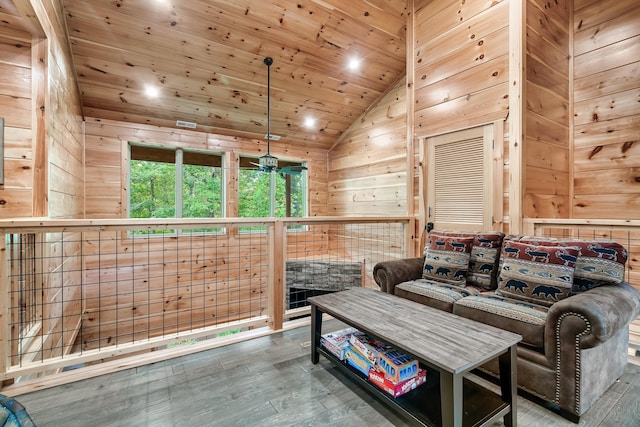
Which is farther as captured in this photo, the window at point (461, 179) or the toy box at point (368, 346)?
the window at point (461, 179)

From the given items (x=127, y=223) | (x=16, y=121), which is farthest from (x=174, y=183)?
(x=127, y=223)

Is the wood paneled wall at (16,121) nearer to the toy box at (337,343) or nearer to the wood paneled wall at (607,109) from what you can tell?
the toy box at (337,343)

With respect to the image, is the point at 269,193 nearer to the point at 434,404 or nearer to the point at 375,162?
the point at 375,162

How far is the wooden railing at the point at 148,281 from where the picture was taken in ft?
6.69

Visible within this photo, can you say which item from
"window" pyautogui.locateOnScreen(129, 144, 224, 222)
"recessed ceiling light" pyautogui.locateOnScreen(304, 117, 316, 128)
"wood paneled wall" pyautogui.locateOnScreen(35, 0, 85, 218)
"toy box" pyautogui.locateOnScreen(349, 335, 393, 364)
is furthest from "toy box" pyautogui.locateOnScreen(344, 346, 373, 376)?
"recessed ceiling light" pyautogui.locateOnScreen(304, 117, 316, 128)

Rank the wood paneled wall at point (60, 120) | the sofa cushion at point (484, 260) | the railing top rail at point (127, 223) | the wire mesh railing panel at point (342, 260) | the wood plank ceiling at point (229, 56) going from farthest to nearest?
the wire mesh railing panel at point (342, 260) < the wood plank ceiling at point (229, 56) < the sofa cushion at point (484, 260) < the wood paneled wall at point (60, 120) < the railing top rail at point (127, 223)

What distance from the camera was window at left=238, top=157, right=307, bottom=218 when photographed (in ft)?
18.2

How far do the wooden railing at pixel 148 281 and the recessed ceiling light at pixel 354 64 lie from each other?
7.67ft

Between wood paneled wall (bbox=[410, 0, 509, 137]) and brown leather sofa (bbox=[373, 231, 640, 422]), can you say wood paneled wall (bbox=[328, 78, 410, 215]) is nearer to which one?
wood paneled wall (bbox=[410, 0, 509, 137])

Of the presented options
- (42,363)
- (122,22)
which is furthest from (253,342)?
(122,22)

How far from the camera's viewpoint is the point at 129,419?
158 centimetres

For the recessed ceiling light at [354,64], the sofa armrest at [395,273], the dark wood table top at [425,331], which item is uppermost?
the recessed ceiling light at [354,64]

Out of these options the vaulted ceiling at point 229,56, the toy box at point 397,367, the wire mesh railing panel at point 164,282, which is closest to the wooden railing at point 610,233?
the toy box at point 397,367

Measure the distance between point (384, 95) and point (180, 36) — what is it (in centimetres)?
315
